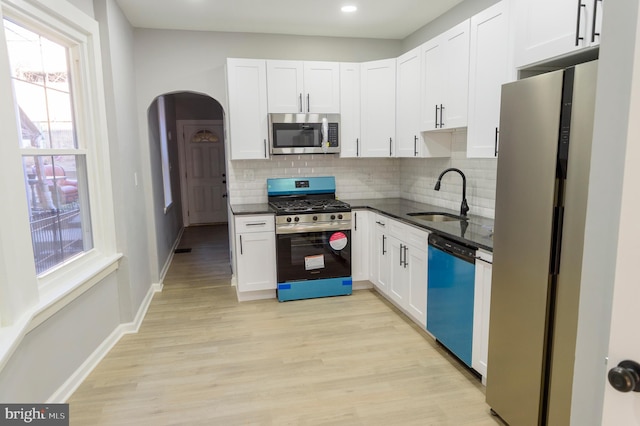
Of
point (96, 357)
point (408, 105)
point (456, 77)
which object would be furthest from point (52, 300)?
point (408, 105)

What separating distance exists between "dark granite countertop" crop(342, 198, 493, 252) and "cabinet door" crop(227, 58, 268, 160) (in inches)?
48.1

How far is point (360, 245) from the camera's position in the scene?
4.21 metres

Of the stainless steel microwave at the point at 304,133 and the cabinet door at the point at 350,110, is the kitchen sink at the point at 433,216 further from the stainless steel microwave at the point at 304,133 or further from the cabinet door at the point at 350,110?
the stainless steel microwave at the point at 304,133

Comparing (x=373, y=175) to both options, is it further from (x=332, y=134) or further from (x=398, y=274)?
(x=398, y=274)

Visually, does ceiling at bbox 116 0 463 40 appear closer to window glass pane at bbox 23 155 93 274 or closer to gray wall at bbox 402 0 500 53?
gray wall at bbox 402 0 500 53

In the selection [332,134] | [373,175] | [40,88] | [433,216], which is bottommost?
[433,216]

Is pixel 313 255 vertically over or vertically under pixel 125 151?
under

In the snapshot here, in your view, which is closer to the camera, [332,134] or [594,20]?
→ [594,20]

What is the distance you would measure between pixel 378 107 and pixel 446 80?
112cm

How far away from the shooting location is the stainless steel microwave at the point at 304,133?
4.07 metres

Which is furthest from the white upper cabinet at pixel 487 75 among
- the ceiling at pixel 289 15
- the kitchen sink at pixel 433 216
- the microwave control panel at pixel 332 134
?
the microwave control panel at pixel 332 134

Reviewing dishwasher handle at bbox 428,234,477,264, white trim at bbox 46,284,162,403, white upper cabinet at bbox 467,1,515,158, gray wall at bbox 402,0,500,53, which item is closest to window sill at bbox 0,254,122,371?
white trim at bbox 46,284,162,403

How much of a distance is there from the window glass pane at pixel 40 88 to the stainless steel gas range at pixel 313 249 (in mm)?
1912

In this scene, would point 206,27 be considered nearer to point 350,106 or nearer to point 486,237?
point 350,106
